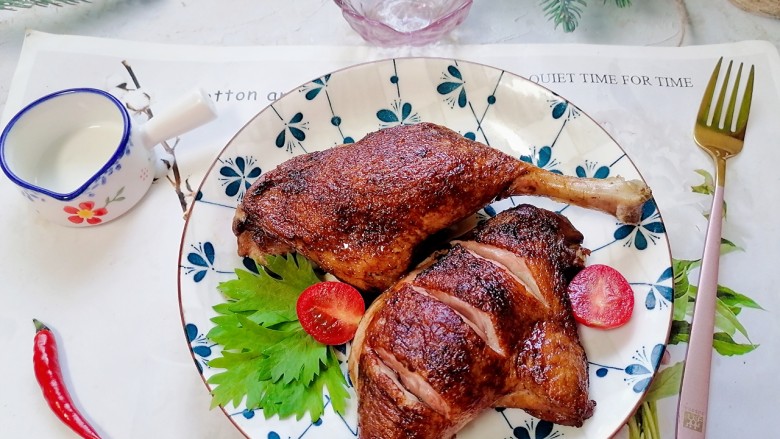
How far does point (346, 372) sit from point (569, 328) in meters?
0.64

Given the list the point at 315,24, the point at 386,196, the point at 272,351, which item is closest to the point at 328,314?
the point at 272,351

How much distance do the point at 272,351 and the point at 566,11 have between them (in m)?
1.72

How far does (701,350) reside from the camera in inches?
Result: 64.3

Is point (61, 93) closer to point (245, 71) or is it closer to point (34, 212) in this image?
point (34, 212)

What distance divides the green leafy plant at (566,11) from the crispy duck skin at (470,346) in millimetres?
1155

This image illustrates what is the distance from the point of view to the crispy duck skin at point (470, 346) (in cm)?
142

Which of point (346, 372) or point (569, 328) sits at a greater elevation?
point (346, 372)

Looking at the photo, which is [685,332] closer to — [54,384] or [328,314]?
[328,314]

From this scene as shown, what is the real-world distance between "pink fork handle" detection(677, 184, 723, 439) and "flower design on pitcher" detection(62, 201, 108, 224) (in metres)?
1.88

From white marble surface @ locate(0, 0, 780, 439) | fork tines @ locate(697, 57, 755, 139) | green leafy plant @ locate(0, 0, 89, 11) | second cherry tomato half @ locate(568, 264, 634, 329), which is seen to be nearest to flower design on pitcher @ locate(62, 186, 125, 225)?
white marble surface @ locate(0, 0, 780, 439)

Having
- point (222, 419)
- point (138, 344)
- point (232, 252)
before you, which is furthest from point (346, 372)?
point (138, 344)

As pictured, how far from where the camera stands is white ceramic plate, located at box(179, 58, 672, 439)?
1.59 m

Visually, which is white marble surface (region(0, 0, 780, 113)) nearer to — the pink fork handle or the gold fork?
the gold fork

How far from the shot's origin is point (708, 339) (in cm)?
166
